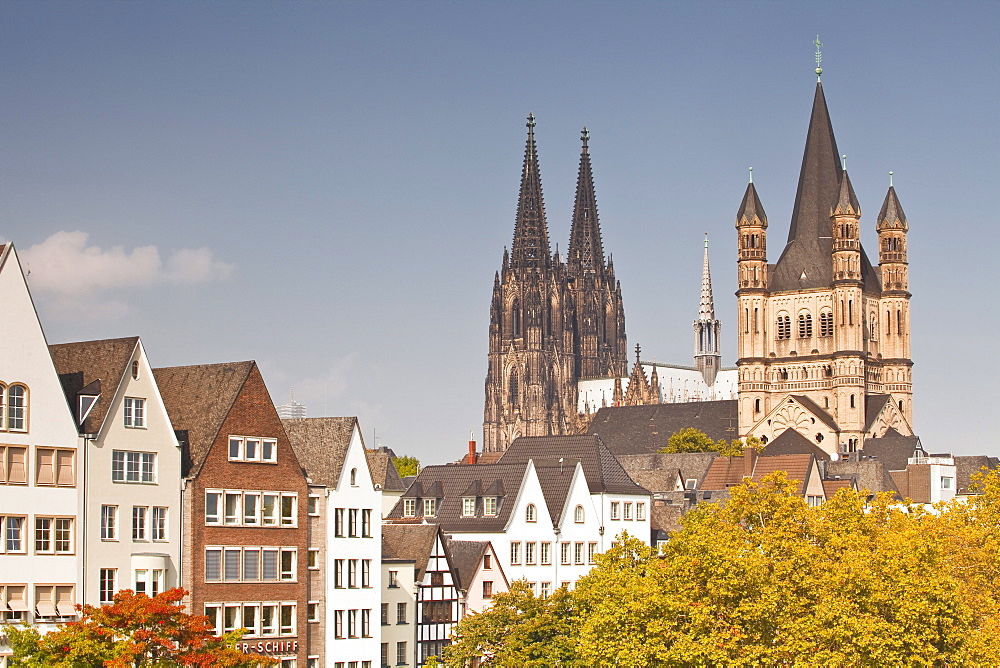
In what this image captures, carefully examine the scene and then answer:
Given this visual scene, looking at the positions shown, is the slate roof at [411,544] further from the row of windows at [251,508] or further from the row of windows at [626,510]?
the row of windows at [626,510]

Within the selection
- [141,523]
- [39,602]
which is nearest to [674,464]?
[141,523]

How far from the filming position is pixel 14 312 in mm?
65938

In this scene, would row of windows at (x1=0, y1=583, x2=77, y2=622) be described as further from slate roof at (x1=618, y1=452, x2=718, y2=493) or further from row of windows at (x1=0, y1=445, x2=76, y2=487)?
slate roof at (x1=618, y1=452, x2=718, y2=493)

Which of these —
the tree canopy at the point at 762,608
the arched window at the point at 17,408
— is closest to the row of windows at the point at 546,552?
the tree canopy at the point at 762,608

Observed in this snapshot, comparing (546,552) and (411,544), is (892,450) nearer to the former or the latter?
(546,552)

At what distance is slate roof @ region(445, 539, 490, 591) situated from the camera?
8844 centimetres

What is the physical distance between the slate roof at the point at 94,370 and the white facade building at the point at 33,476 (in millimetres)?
1317

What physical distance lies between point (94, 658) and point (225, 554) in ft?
42.6

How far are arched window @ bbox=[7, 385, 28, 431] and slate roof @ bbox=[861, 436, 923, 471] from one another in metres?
112

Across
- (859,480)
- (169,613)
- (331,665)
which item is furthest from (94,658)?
(859,480)

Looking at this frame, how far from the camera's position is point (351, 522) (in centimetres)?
7906

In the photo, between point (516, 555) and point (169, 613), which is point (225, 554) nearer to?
point (169, 613)

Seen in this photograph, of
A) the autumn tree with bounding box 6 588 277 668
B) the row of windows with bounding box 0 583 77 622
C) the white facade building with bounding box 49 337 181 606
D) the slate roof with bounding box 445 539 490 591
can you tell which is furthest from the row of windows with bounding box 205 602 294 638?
the slate roof with bounding box 445 539 490 591

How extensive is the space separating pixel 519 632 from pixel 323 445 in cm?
1163
